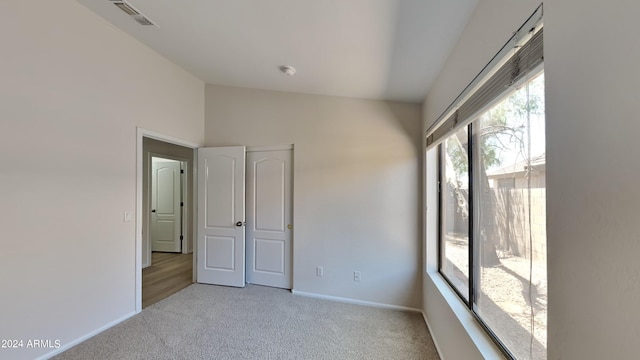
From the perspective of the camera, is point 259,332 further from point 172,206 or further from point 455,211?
point 172,206

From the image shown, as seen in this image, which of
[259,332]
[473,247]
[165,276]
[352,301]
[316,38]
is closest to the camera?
[473,247]

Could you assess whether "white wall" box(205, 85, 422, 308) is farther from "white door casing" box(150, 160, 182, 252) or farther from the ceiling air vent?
"white door casing" box(150, 160, 182, 252)

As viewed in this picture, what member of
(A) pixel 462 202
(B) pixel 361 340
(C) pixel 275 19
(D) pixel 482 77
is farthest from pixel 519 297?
(C) pixel 275 19

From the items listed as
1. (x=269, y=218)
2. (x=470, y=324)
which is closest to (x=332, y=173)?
(x=269, y=218)

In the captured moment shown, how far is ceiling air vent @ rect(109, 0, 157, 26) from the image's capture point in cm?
210

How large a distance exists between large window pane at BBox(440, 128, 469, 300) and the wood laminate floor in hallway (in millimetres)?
3339

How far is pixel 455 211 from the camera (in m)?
2.20

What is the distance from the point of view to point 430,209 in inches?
110

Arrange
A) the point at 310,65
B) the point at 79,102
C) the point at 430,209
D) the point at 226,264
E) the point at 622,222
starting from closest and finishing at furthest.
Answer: the point at 622,222
the point at 79,102
the point at 310,65
the point at 430,209
the point at 226,264

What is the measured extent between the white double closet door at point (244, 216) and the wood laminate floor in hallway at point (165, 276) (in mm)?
378

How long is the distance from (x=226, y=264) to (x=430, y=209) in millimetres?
2783

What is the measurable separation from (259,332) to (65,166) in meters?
2.23

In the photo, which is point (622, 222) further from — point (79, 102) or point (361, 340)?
point (79, 102)

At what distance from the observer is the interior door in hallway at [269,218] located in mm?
3508
